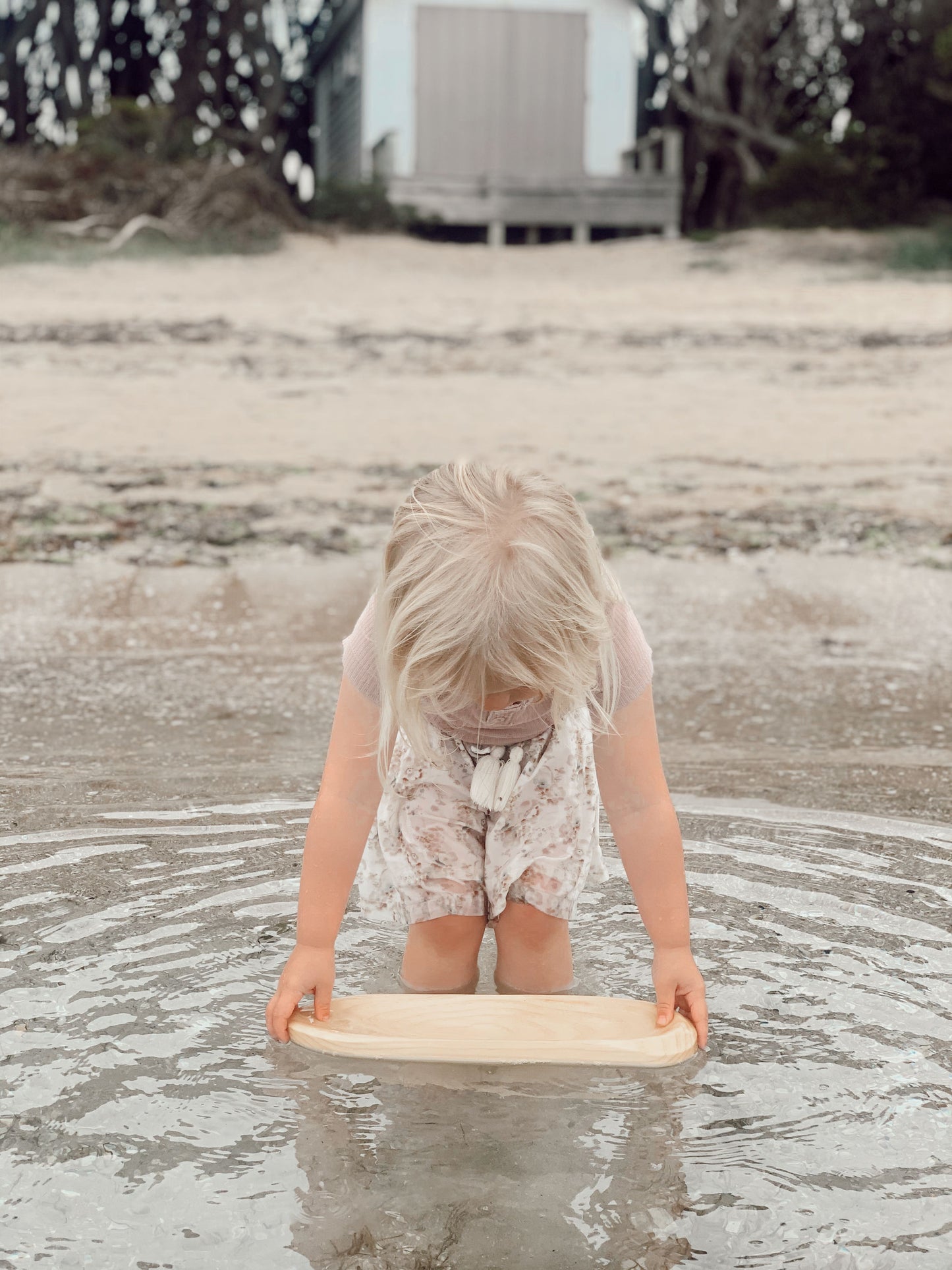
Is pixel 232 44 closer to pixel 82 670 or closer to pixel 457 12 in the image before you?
pixel 457 12

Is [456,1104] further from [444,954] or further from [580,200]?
[580,200]

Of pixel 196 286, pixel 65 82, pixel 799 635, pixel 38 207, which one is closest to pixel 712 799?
pixel 799 635

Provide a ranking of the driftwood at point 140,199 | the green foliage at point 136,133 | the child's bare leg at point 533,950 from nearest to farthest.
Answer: the child's bare leg at point 533,950 < the driftwood at point 140,199 < the green foliage at point 136,133

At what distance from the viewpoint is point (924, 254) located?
506 inches

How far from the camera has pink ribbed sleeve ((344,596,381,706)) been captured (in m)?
2.00

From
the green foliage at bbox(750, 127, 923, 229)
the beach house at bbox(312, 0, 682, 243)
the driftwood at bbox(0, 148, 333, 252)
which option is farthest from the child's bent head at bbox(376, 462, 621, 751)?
the beach house at bbox(312, 0, 682, 243)

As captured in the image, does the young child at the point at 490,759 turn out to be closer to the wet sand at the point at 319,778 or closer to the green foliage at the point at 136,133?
the wet sand at the point at 319,778

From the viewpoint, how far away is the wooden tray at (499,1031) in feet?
6.40

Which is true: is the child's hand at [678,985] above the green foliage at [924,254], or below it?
below

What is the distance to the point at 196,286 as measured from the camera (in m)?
11.4

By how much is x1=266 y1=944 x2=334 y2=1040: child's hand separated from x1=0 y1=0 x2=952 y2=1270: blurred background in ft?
0.21

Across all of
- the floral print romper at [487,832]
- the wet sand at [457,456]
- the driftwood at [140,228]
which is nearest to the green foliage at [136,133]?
the driftwood at [140,228]

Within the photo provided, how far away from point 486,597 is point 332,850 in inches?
18.3

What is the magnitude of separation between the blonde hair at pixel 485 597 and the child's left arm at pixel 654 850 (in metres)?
0.17
